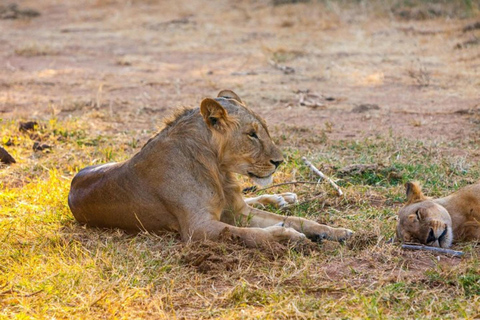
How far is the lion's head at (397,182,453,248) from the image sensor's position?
396 centimetres

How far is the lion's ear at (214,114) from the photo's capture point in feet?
13.7

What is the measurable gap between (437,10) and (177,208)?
10031mm

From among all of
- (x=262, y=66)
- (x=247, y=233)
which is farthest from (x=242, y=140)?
(x=262, y=66)

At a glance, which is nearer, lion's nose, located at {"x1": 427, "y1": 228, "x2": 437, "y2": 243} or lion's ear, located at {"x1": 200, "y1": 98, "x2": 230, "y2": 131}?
lion's nose, located at {"x1": 427, "y1": 228, "x2": 437, "y2": 243}

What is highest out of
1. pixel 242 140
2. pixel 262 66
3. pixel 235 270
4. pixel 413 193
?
pixel 242 140

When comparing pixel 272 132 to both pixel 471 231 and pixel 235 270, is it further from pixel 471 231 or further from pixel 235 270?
pixel 235 270

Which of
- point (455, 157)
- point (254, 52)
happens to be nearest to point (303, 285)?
point (455, 157)

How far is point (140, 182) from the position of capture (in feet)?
14.2

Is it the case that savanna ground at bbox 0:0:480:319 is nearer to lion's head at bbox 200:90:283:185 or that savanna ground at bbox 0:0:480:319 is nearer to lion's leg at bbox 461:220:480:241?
lion's leg at bbox 461:220:480:241

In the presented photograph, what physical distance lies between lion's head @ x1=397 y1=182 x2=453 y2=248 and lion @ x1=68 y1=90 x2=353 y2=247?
358 millimetres

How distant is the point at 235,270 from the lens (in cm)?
374

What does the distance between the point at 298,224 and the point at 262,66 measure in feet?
21.0

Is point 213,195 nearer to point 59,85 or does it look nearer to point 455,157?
point 455,157

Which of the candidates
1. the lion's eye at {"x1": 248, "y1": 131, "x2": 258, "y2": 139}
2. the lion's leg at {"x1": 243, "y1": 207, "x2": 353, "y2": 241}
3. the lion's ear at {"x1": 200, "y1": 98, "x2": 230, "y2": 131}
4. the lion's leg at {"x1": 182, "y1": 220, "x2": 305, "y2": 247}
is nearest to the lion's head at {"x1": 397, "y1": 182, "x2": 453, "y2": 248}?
the lion's leg at {"x1": 243, "y1": 207, "x2": 353, "y2": 241}
